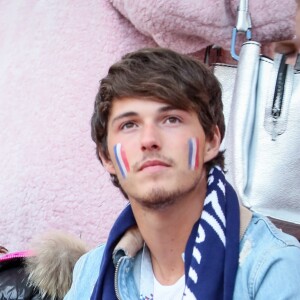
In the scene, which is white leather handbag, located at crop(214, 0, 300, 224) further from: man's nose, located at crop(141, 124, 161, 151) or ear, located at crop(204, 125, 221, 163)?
man's nose, located at crop(141, 124, 161, 151)

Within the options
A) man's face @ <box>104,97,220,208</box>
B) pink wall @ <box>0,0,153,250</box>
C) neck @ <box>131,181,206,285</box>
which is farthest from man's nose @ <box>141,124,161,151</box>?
pink wall @ <box>0,0,153,250</box>

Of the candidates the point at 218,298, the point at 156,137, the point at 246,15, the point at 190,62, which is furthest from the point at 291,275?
the point at 246,15

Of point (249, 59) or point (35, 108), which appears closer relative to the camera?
point (249, 59)

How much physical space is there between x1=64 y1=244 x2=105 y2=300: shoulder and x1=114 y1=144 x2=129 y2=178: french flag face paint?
290mm

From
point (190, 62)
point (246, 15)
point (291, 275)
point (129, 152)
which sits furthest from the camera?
point (246, 15)

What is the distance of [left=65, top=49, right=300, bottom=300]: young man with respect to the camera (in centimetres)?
132

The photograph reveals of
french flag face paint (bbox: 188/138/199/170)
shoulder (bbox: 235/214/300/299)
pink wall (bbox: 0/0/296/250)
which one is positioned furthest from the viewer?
pink wall (bbox: 0/0/296/250)

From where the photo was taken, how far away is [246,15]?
1772mm

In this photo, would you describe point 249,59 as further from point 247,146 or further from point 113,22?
point 113,22

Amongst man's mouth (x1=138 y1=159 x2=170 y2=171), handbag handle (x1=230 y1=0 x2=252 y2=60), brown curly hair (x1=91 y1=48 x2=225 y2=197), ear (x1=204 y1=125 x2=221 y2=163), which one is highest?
handbag handle (x1=230 y1=0 x2=252 y2=60)

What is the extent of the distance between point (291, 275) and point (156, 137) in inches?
13.5

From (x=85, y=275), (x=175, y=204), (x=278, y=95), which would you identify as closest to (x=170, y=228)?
(x=175, y=204)

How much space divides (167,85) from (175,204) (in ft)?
0.76

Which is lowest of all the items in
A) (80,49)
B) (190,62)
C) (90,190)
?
(90,190)
